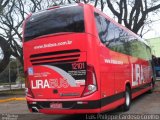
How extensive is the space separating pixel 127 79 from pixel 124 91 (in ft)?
2.93

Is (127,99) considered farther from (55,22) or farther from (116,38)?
(55,22)

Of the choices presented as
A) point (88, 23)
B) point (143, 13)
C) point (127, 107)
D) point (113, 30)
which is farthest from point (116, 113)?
point (143, 13)

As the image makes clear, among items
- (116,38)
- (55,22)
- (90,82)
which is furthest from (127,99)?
(55,22)

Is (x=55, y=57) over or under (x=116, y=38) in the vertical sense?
under

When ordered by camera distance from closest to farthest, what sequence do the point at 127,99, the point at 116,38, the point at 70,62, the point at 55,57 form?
the point at 70,62
the point at 55,57
the point at 116,38
the point at 127,99

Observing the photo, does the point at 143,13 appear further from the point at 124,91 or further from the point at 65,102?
the point at 65,102

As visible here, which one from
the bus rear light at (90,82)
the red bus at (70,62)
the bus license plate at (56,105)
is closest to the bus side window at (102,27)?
the red bus at (70,62)

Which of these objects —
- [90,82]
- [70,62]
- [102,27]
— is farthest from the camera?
[102,27]

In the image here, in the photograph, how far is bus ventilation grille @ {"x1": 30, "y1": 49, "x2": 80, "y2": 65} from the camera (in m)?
10.6

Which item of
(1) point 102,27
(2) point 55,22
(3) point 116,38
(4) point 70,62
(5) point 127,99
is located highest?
(2) point 55,22

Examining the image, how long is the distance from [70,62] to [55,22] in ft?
4.74

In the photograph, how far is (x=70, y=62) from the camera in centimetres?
1070

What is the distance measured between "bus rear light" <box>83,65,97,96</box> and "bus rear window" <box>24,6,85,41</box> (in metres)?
1.27

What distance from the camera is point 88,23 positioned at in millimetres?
10547
